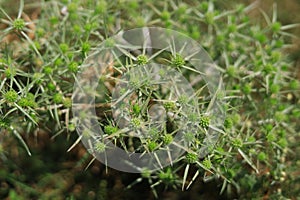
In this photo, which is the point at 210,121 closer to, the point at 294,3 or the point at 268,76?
the point at 268,76

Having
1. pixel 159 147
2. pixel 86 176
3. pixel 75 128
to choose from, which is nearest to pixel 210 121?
pixel 159 147

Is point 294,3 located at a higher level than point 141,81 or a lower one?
lower

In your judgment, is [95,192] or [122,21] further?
[122,21]

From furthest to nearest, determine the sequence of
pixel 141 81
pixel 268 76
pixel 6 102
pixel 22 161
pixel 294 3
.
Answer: pixel 294 3 < pixel 22 161 < pixel 268 76 < pixel 6 102 < pixel 141 81

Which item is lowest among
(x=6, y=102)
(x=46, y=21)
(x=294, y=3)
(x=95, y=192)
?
(x=95, y=192)

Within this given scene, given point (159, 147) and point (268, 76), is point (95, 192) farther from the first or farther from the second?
point (268, 76)

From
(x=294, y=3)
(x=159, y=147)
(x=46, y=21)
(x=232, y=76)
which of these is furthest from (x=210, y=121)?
(x=294, y=3)

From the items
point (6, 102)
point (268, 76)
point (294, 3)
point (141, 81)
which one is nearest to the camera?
point (141, 81)
